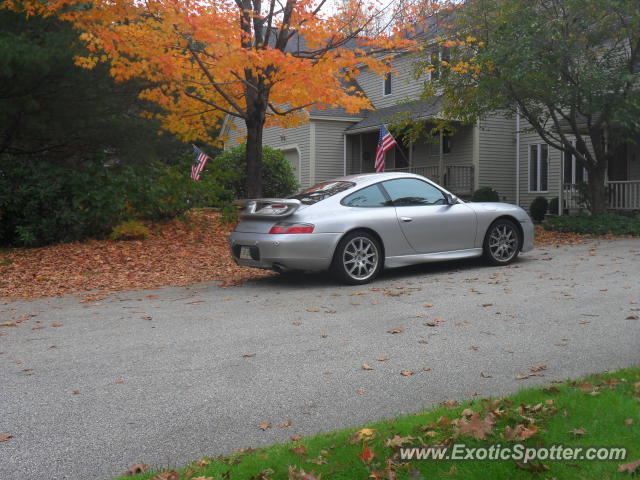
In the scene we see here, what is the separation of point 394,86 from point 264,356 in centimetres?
2325

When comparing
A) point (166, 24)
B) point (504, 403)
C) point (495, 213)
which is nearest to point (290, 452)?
point (504, 403)

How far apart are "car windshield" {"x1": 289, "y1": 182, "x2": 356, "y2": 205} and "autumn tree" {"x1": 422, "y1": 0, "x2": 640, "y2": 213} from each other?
6.65 metres

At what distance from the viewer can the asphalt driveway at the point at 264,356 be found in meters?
4.23

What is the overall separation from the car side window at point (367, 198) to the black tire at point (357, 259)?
0.47 meters

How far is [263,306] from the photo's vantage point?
8.28 meters

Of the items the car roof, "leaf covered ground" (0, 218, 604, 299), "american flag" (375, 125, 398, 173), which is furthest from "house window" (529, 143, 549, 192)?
the car roof

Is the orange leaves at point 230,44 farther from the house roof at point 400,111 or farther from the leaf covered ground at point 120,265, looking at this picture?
the house roof at point 400,111

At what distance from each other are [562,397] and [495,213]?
7.02 meters

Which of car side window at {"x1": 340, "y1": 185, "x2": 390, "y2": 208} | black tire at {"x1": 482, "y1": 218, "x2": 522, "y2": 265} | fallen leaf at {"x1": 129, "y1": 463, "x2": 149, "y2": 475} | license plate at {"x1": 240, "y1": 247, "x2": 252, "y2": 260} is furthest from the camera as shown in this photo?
black tire at {"x1": 482, "y1": 218, "x2": 522, "y2": 265}

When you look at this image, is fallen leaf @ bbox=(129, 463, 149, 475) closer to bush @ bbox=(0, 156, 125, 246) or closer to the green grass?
the green grass

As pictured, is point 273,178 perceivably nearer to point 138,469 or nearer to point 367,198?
point 367,198

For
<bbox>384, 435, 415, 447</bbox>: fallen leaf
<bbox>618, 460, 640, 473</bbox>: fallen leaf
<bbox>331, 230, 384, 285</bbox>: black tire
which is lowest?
<bbox>384, 435, 415, 447</bbox>: fallen leaf

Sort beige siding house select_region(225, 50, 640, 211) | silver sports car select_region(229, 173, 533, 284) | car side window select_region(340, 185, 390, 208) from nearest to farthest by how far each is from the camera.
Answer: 1. silver sports car select_region(229, 173, 533, 284)
2. car side window select_region(340, 185, 390, 208)
3. beige siding house select_region(225, 50, 640, 211)

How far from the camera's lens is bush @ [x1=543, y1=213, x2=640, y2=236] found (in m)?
16.6
